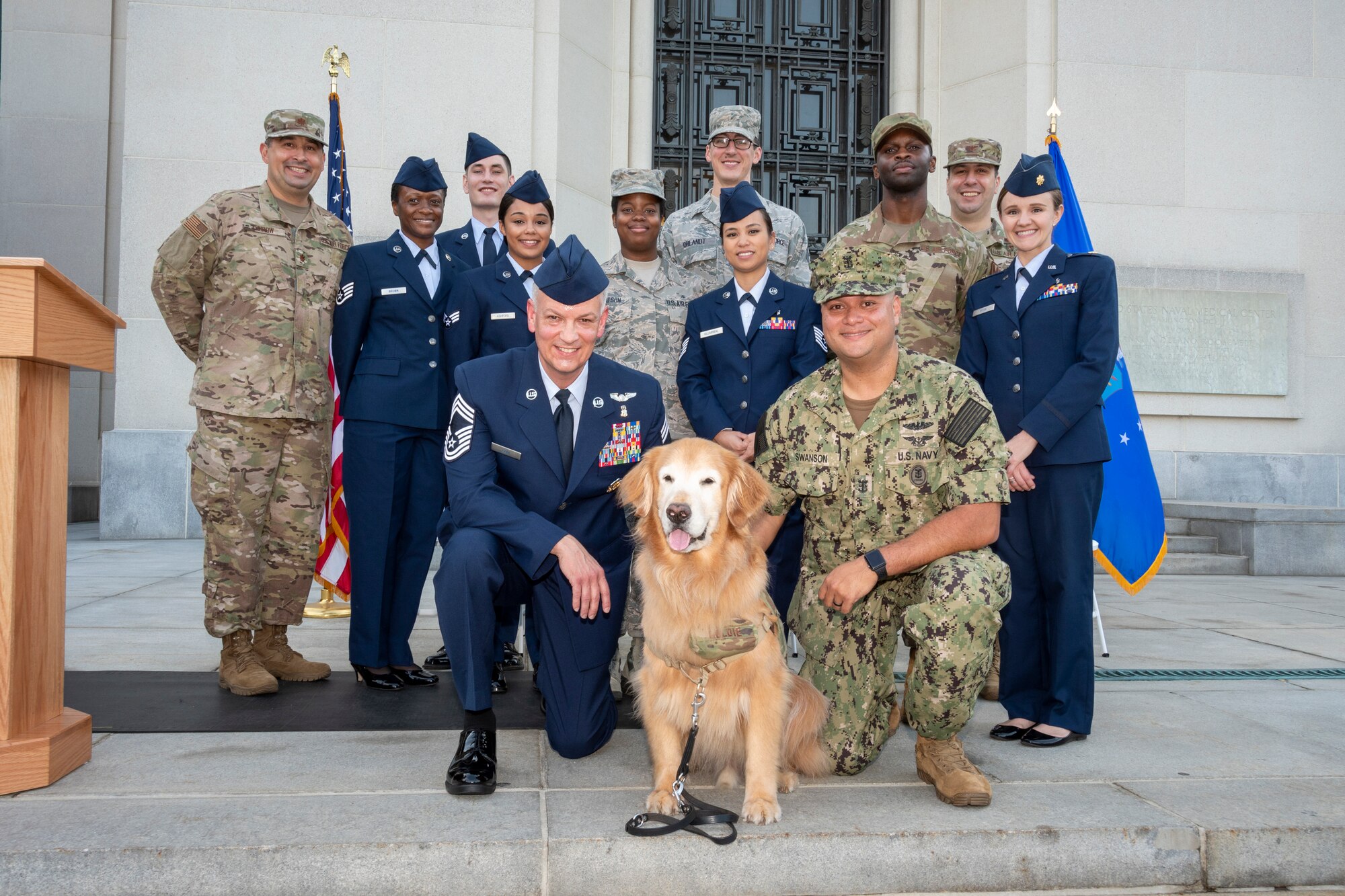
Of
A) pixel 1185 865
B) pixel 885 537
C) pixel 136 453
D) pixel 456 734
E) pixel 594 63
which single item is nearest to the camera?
pixel 1185 865

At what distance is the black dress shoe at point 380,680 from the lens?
12.9 feet

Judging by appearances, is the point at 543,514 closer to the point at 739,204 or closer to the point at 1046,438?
the point at 739,204

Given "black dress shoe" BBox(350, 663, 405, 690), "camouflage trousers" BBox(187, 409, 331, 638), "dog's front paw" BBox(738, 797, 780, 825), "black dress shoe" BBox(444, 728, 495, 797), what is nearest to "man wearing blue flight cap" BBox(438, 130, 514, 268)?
"camouflage trousers" BBox(187, 409, 331, 638)

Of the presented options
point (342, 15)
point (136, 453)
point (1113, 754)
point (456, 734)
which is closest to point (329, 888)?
point (456, 734)

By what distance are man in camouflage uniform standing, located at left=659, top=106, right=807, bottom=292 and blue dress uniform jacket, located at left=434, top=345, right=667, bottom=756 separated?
1449 millimetres

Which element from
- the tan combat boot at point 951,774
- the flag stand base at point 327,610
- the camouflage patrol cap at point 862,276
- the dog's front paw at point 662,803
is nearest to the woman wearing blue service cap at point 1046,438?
the tan combat boot at point 951,774

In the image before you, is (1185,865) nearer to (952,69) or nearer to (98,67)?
(952,69)

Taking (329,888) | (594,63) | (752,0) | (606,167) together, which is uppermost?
(752,0)

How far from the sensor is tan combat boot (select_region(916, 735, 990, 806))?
2.55m

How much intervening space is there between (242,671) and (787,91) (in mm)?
8860

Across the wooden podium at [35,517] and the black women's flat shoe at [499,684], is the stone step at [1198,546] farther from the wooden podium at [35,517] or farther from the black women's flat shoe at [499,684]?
the wooden podium at [35,517]

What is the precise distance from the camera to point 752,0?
1051 centimetres

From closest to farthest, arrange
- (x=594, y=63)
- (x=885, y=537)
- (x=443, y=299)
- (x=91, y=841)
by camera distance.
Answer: (x=91, y=841), (x=885, y=537), (x=443, y=299), (x=594, y=63)

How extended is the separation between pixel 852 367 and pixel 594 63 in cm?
795
